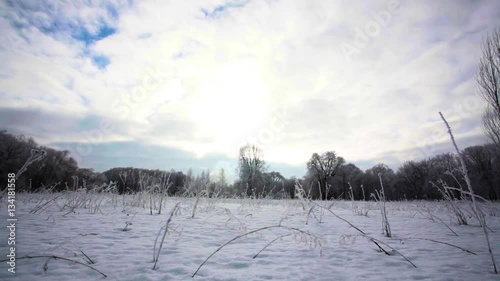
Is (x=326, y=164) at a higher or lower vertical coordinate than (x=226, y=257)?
higher

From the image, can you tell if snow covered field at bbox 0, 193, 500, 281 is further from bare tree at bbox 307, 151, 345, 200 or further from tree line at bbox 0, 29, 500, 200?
bare tree at bbox 307, 151, 345, 200

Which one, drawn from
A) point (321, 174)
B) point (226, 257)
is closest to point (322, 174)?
point (321, 174)

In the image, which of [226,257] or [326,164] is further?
[326,164]

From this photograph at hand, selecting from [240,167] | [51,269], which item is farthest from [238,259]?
[240,167]

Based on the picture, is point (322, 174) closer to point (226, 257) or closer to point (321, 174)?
point (321, 174)

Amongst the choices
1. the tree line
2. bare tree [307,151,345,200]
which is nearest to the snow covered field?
the tree line

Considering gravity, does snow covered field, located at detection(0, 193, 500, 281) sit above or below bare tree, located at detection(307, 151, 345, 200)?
below

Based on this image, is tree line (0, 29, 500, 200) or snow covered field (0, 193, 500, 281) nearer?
snow covered field (0, 193, 500, 281)

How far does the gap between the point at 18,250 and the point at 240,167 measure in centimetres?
4475

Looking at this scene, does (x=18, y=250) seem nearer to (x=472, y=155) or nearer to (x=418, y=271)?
(x=418, y=271)

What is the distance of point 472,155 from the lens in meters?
38.3

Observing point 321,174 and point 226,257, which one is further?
point 321,174

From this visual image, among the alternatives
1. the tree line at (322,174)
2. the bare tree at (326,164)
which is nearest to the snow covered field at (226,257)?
the tree line at (322,174)

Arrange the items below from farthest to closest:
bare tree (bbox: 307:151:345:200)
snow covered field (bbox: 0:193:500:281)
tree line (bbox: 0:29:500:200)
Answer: bare tree (bbox: 307:151:345:200), tree line (bbox: 0:29:500:200), snow covered field (bbox: 0:193:500:281)
